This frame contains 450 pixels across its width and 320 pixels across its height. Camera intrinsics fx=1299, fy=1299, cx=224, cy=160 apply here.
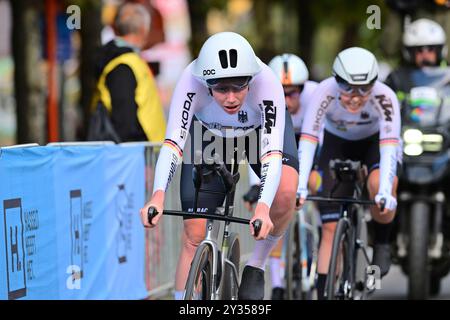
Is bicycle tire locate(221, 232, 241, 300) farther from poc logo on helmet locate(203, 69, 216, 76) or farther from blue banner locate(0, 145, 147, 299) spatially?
blue banner locate(0, 145, 147, 299)

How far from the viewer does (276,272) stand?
425 inches

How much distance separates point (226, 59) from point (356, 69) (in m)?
2.11

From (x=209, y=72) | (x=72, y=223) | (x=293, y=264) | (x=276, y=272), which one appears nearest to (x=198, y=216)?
(x=209, y=72)

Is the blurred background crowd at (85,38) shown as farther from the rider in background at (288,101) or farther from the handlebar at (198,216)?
the handlebar at (198,216)

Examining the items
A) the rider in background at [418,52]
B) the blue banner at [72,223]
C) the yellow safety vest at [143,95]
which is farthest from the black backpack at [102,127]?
the rider in background at [418,52]

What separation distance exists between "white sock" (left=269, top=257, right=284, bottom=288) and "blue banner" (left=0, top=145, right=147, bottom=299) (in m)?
1.21

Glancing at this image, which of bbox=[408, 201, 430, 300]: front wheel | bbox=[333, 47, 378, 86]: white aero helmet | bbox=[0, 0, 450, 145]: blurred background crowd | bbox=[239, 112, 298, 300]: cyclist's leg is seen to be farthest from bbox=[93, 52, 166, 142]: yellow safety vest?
bbox=[239, 112, 298, 300]: cyclist's leg

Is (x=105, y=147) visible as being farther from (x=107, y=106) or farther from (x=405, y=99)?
(x=405, y=99)

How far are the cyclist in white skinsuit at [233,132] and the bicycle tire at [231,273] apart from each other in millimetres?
61

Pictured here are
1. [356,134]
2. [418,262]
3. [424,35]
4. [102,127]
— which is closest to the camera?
[356,134]

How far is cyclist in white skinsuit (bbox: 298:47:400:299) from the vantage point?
922 cm

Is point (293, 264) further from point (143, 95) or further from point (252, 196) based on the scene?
point (143, 95)

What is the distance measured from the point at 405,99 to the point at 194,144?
459 centimetres

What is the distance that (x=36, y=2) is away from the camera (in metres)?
19.3
